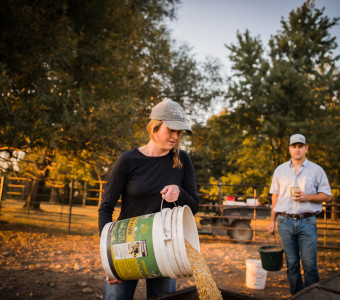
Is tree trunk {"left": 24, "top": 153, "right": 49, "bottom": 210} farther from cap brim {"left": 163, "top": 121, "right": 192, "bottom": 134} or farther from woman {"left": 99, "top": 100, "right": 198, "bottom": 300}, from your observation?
cap brim {"left": 163, "top": 121, "right": 192, "bottom": 134}

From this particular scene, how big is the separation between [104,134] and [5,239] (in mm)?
3690

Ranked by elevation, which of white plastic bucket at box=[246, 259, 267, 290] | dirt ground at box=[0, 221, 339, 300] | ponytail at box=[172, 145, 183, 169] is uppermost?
ponytail at box=[172, 145, 183, 169]

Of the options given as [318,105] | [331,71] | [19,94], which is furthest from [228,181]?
[19,94]

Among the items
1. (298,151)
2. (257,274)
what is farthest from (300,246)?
(257,274)

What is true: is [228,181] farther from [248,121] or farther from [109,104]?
[109,104]

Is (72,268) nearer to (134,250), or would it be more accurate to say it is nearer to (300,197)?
(300,197)

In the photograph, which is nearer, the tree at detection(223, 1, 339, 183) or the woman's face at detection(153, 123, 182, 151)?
the woman's face at detection(153, 123, 182, 151)

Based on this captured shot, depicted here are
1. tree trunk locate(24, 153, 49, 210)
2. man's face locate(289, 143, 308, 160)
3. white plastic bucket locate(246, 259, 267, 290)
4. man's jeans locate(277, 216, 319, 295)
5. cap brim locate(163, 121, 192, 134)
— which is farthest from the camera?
tree trunk locate(24, 153, 49, 210)

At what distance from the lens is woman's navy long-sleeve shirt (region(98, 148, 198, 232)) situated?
1.86 m

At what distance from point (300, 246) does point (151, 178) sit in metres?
2.58

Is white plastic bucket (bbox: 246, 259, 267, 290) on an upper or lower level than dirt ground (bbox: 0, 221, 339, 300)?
upper

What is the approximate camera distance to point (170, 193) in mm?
1675

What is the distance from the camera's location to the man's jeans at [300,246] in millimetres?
3449

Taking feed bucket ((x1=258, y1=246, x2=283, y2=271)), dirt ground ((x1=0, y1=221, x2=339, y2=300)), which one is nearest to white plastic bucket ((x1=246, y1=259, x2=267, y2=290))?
dirt ground ((x1=0, y1=221, x2=339, y2=300))
